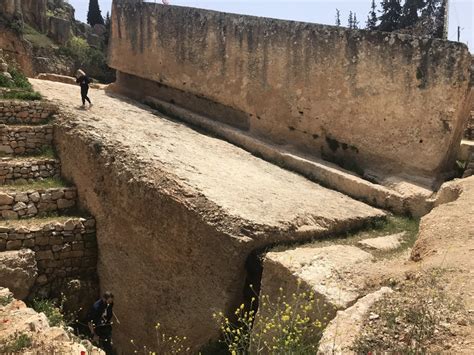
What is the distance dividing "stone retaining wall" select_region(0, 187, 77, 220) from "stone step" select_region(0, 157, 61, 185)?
51cm

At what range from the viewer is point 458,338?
342cm

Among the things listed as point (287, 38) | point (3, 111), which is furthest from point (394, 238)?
point (3, 111)

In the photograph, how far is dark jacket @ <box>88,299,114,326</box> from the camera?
648 cm

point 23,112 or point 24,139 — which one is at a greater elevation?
point 23,112

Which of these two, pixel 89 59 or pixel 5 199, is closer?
pixel 5 199

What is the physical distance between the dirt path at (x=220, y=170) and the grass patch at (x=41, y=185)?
42.2 inches

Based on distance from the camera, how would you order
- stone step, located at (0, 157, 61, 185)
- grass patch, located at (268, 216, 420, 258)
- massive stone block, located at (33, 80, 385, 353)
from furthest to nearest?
stone step, located at (0, 157, 61, 185) → grass patch, located at (268, 216, 420, 258) → massive stone block, located at (33, 80, 385, 353)

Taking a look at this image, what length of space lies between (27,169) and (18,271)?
195 cm

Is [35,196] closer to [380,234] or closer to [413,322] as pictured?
[380,234]

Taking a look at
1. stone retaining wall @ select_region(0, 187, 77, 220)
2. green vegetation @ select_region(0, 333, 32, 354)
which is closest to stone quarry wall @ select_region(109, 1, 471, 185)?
stone retaining wall @ select_region(0, 187, 77, 220)

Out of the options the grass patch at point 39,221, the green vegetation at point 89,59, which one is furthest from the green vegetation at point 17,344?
the green vegetation at point 89,59

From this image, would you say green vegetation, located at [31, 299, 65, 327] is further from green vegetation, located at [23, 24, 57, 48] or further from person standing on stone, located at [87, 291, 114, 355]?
green vegetation, located at [23, 24, 57, 48]

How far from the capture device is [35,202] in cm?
779

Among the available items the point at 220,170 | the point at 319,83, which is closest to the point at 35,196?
the point at 220,170
